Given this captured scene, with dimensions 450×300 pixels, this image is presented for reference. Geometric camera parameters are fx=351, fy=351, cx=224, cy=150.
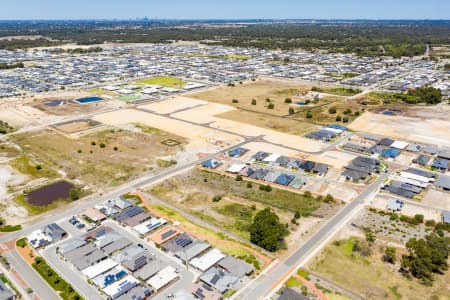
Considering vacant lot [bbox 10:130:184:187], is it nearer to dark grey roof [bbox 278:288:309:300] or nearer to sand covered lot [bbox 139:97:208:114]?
sand covered lot [bbox 139:97:208:114]

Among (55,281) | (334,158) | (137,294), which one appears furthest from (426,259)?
(55,281)

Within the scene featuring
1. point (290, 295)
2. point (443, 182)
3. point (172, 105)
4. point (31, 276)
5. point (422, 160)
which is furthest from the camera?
point (172, 105)

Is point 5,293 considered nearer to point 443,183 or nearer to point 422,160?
point 443,183

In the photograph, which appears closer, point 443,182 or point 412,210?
point 412,210

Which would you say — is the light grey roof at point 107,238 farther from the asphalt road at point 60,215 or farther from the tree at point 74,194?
the tree at point 74,194

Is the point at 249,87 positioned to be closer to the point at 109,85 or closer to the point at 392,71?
the point at 109,85

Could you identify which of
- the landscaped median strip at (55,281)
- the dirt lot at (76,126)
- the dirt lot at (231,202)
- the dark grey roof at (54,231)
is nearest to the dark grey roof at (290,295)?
the dirt lot at (231,202)

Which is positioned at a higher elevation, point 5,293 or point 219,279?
point 5,293
